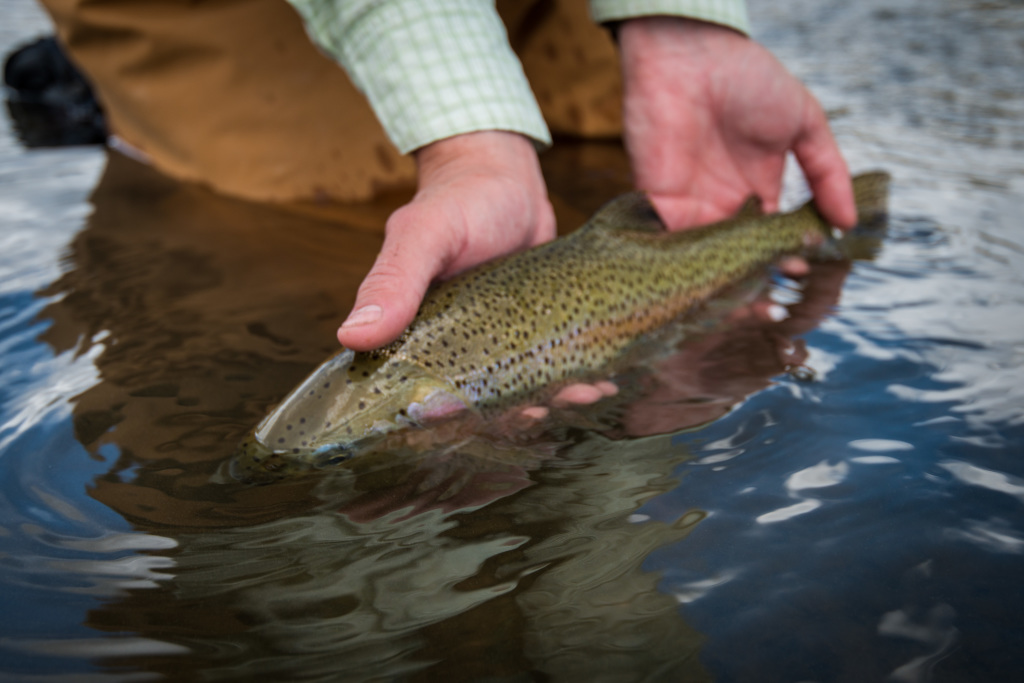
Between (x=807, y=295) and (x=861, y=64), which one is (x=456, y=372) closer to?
(x=807, y=295)

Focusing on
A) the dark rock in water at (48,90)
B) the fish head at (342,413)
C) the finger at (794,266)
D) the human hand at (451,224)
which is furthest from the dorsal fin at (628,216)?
the dark rock in water at (48,90)

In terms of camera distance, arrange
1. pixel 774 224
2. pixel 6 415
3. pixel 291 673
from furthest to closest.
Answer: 1. pixel 774 224
2. pixel 6 415
3. pixel 291 673

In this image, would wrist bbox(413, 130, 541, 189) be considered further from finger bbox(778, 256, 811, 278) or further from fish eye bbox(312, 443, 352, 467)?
finger bbox(778, 256, 811, 278)

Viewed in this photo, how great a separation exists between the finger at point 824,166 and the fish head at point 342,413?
2261 millimetres

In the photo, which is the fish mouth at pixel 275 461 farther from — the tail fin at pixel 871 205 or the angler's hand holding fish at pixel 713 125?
the tail fin at pixel 871 205

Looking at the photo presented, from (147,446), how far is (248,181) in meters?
2.77

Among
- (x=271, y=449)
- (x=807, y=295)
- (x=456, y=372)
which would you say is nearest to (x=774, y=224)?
(x=807, y=295)

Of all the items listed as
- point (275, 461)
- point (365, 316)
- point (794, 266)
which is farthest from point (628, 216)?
point (275, 461)

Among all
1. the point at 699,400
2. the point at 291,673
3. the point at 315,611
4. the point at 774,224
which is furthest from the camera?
the point at 774,224

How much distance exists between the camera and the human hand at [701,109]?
3.50 meters

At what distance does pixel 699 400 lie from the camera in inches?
94.0

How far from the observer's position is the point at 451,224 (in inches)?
89.8

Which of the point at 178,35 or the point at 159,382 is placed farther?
the point at 178,35

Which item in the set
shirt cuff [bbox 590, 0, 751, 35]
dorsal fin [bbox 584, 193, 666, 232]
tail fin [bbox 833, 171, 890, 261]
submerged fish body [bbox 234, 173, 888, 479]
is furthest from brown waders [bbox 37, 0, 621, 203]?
tail fin [bbox 833, 171, 890, 261]
